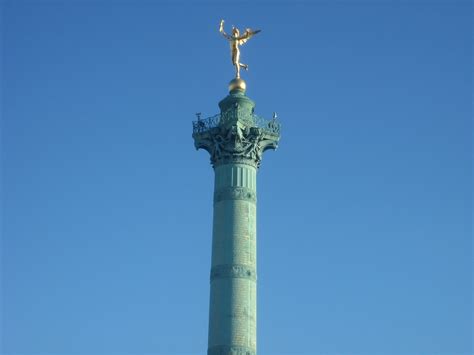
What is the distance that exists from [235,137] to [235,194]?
4124mm

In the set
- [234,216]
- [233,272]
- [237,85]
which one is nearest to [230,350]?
[233,272]

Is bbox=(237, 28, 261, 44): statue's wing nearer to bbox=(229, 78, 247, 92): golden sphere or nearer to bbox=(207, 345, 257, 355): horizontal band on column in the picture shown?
bbox=(229, 78, 247, 92): golden sphere

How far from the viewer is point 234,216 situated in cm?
5988

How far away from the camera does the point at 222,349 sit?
56188 mm

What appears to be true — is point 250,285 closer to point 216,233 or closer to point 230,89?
point 216,233

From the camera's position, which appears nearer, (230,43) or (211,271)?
(211,271)

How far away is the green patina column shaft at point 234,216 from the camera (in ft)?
187

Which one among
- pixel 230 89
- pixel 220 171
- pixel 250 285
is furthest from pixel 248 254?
pixel 230 89

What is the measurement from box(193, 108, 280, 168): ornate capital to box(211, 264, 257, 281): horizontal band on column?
7597mm

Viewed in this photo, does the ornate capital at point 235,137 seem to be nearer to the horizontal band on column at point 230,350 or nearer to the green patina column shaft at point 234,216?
the green patina column shaft at point 234,216

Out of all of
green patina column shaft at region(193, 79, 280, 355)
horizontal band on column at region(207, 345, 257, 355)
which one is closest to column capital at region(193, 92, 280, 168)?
green patina column shaft at region(193, 79, 280, 355)

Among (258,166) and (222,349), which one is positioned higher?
(258,166)

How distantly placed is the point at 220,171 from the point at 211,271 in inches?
278

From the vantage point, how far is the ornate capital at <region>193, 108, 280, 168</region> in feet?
203
